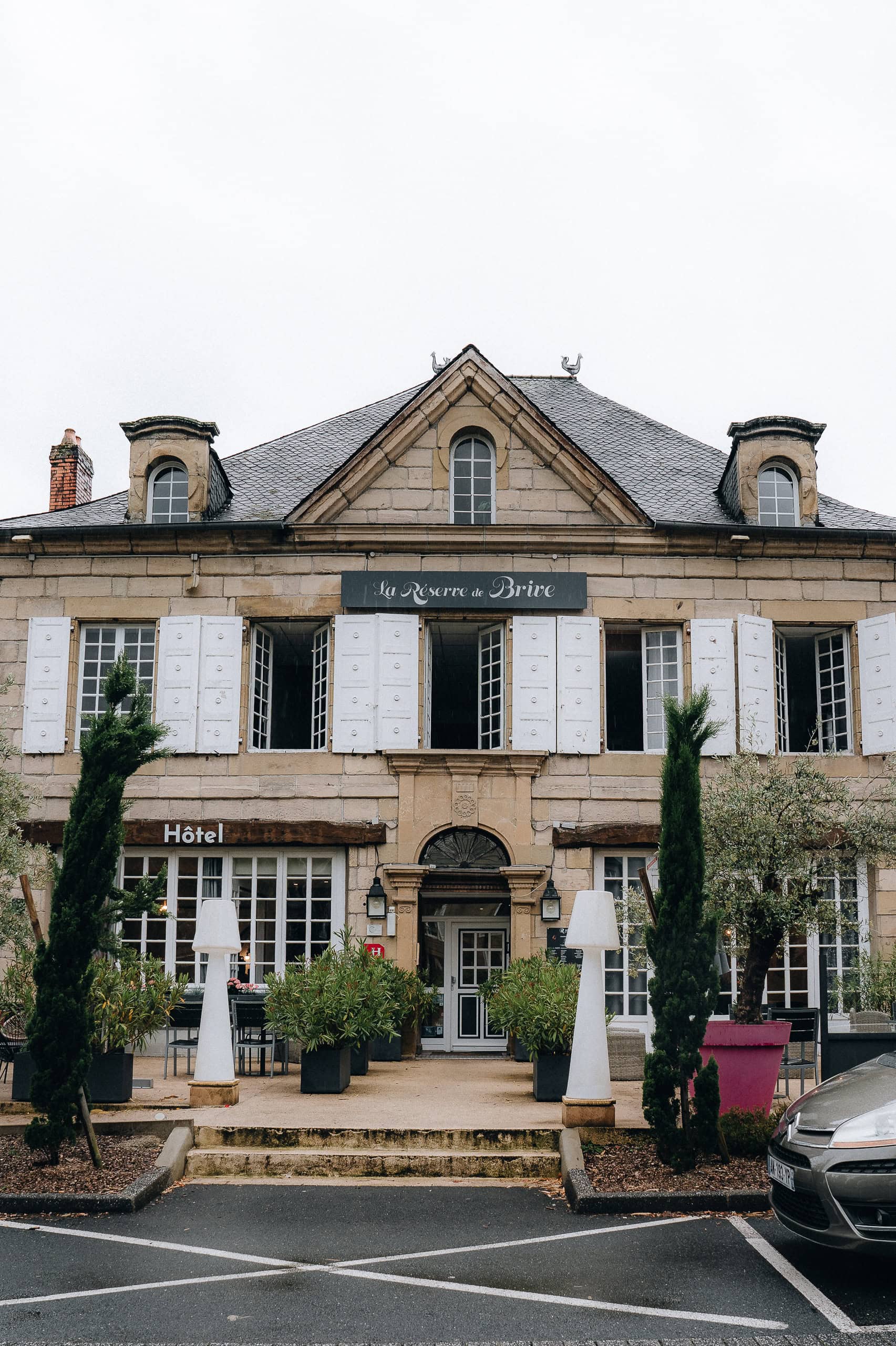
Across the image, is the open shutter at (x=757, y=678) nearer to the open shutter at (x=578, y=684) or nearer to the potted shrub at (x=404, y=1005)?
the open shutter at (x=578, y=684)

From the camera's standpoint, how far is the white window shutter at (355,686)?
55.0 ft

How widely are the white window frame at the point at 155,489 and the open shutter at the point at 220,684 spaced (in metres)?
1.57

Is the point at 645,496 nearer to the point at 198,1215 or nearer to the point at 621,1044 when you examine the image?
the point at 621,1044

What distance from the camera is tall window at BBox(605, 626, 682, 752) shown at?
1714cm

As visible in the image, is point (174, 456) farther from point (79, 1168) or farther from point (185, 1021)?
point (79, 1168)

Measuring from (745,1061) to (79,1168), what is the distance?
4.85m

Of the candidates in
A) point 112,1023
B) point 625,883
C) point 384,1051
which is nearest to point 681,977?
point 112,1023

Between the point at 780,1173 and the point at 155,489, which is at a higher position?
the point at 155,489

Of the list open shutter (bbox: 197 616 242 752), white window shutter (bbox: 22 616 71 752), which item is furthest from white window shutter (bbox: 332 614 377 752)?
white window shutter (bbox: 22 616 71 752)

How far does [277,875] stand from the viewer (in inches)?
661

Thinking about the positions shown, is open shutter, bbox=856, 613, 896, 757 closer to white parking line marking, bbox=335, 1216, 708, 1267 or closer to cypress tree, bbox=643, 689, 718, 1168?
cypress tree, bbox=643, 689, 718, 1168

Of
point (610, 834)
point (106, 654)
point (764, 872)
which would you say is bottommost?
point (764, 872)

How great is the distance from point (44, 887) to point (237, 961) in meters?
2.50

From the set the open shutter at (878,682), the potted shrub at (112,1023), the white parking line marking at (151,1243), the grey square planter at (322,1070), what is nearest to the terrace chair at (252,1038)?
the grey square planter at (322,1070)
